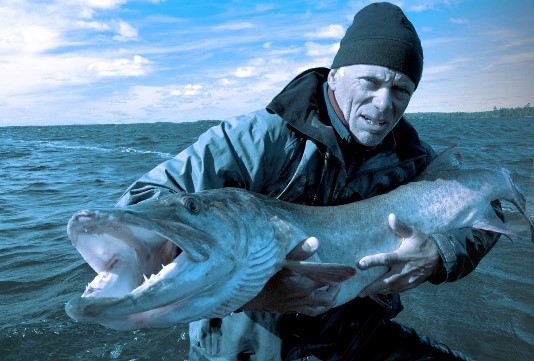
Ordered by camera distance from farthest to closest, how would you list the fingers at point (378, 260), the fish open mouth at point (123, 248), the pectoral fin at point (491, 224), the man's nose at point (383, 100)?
the pectoral fin at point (491, 224)
the man's nose at point (383, 100)
the fingers at point (378, 260)
the fish open mouth at point (123, 248)

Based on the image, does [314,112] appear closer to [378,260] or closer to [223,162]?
[223,162]

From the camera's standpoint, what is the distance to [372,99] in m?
3.32

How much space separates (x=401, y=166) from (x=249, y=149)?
1.38m

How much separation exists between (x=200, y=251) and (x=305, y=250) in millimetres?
782

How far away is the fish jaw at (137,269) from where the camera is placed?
6.22 feet

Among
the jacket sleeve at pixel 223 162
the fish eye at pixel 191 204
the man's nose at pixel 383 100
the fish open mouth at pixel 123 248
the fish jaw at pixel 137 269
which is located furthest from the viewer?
the man's nose at pixel 383 100

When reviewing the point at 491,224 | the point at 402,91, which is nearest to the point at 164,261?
the point at 402,91

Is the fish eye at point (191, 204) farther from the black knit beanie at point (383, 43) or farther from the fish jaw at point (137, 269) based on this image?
the black knit beanie at point (383, 43)

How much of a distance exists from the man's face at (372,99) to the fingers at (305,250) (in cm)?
100

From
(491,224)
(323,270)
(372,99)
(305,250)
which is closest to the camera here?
(323,270)

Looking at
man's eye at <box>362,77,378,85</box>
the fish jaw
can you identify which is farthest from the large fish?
man's eye at <box>362,77,378,85</box>

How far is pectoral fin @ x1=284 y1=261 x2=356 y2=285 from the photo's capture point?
8.38ft

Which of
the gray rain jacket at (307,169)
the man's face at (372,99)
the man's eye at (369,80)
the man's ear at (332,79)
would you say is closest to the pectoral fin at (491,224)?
the gray rain jacket at (307,169)

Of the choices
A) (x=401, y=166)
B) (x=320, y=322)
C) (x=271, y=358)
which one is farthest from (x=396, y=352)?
(x=401, y=166)
